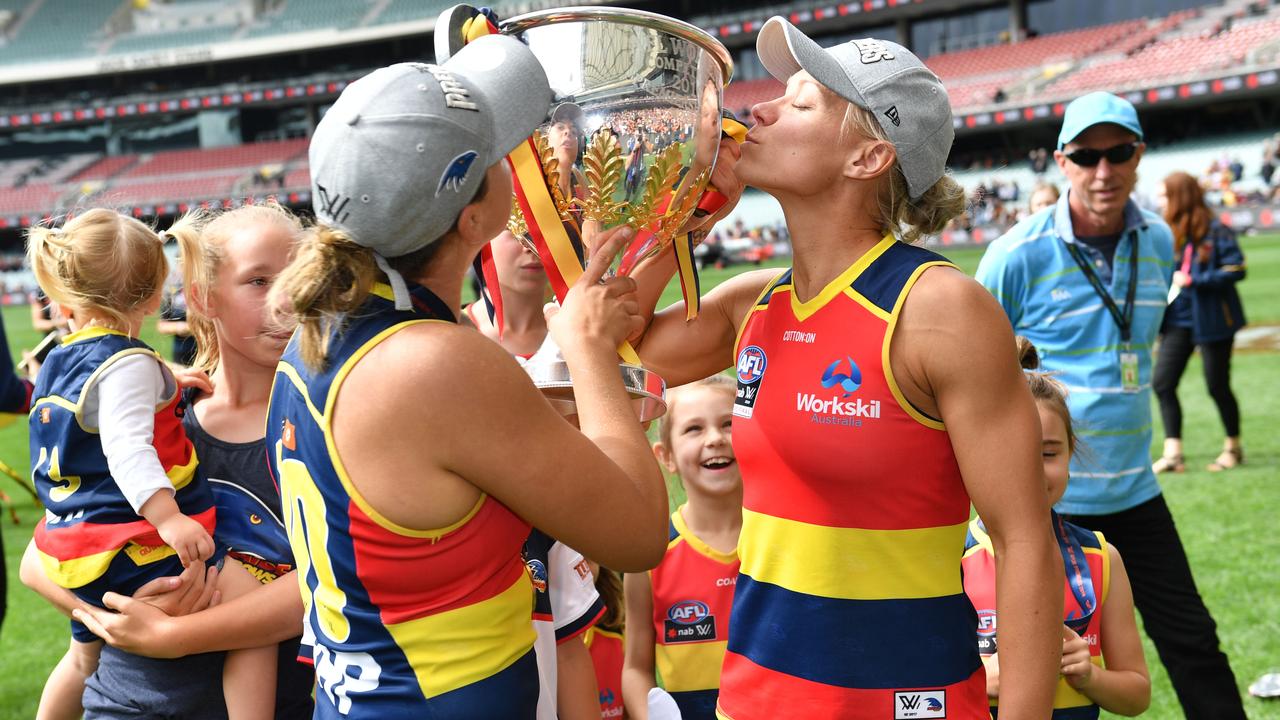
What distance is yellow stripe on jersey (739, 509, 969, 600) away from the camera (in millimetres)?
1808

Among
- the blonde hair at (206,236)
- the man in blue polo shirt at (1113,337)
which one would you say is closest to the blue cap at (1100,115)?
the man in blue polo shirt at (1113,337)

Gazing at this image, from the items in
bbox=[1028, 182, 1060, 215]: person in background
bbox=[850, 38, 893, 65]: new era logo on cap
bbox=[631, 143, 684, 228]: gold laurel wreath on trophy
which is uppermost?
bbox=[850, 38, 893, 65]: new era logo on cap

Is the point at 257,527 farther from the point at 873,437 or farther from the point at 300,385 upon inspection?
the point at 873,437

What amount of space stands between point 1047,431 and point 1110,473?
85cm

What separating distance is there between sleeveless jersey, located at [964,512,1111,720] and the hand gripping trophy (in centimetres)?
125

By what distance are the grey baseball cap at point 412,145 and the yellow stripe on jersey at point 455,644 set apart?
1.71ft

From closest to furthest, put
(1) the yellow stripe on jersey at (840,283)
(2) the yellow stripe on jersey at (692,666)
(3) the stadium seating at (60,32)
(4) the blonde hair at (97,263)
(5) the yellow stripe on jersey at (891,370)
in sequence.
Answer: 1. (5) the yellow stripe on jersey at (891,370)
2. (1) the yellow stripe on jersey at (840,283)
3. (4) the blonde hair at (97,263)
4. (2) the yellow stripe on jersey at (692,666)
5. (3) the stadium seating at (60,32)

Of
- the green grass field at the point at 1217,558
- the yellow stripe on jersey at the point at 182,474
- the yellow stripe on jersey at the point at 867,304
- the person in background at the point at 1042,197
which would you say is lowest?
the green grass field at the point at 1217,558

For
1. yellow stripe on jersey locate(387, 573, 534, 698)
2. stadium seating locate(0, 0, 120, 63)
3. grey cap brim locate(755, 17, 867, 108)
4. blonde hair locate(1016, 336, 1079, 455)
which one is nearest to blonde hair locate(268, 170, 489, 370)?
yellow stripe on jersey locate(387, 573, 534, 698)

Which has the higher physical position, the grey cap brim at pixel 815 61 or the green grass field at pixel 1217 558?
the grey cap brim at pixel 815 61

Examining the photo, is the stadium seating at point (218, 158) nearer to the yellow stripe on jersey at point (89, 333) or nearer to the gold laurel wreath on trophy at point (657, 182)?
the yellow stripe on jersey at point (89, 333)

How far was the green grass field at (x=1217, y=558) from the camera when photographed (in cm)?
445

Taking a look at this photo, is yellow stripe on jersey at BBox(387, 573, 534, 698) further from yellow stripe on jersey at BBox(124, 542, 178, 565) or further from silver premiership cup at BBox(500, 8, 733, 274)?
yellow stripe on jersey at BBox(124, 542, 178, 565)

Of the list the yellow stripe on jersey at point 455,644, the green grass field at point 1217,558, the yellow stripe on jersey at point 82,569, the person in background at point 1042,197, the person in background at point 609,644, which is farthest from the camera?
the person in background at point 1042,197
